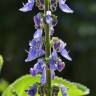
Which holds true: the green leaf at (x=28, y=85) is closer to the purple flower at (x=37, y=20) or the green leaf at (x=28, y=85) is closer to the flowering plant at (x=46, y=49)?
the flowering plant at (x=46, y=49)

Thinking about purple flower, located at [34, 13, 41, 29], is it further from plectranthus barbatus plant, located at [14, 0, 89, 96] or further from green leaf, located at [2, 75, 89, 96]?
green leaf, located at [2, 75, 89, 96]

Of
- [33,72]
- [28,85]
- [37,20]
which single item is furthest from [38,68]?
[28,85]

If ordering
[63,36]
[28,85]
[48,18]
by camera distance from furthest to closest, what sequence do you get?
[63,36], [28,85], [48,18]

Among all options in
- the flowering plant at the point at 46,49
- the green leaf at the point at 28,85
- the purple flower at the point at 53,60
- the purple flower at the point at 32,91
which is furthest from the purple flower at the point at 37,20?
the green leaf at the point at 28,85

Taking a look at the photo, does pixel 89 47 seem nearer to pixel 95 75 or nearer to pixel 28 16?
pixel 95 75

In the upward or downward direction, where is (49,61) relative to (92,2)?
upward

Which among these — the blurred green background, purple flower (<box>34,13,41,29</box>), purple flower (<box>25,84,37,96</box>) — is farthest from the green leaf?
the blurred green background

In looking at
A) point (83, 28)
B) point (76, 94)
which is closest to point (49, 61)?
point (76, 94)

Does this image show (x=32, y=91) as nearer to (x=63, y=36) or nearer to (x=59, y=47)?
(x=59, y=47)
